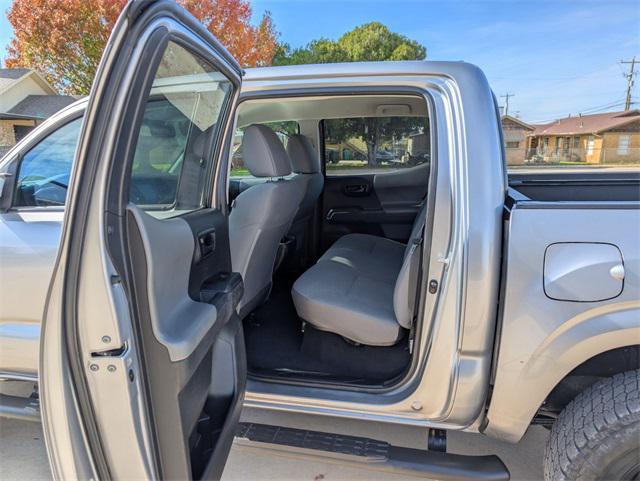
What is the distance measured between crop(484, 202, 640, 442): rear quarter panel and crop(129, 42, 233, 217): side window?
1172mm

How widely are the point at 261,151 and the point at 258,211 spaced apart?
0.34 meters

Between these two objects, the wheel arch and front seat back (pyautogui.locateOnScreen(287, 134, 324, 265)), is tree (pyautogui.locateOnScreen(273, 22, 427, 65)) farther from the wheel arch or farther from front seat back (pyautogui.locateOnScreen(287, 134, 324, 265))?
the wheel arch

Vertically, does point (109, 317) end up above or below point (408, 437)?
above

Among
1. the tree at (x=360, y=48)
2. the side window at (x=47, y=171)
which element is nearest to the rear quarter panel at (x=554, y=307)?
the side window at (x=47, y=171)

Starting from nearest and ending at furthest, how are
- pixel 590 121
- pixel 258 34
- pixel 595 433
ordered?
pixel 595 433
pixel 258 34
pixel 590 121

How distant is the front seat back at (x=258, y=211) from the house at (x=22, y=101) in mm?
18115

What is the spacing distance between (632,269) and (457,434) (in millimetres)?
1304

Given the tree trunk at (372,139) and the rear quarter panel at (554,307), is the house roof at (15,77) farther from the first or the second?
the rear quarter panel at (554,307)

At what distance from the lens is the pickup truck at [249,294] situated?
1.07 meters

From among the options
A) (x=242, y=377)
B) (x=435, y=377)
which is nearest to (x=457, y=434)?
(x=435, y=377)

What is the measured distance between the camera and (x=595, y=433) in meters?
1.41

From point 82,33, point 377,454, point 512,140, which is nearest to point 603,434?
point 377,454

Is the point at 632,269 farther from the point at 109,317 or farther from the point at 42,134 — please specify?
the point at 42,134

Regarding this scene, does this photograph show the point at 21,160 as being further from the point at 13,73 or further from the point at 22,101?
the point at 22,101
